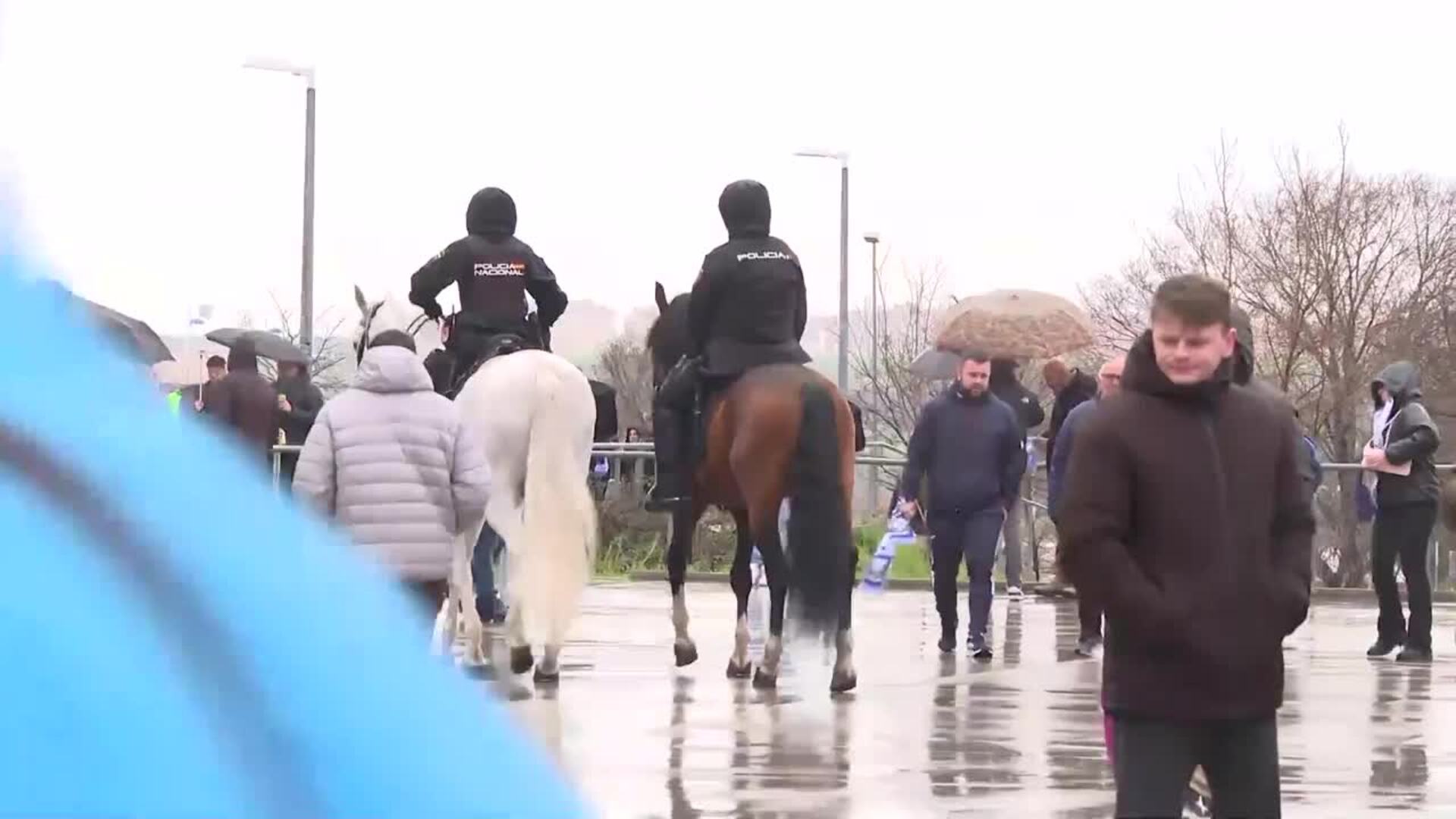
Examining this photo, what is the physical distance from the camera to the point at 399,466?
28.2 feet

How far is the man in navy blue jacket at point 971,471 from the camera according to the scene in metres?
13.0

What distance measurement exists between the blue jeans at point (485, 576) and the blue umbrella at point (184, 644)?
43.6ft

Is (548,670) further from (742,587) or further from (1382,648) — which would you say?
(1382,648)

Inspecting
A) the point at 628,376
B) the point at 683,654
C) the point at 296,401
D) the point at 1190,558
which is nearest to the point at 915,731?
the point at 683,654

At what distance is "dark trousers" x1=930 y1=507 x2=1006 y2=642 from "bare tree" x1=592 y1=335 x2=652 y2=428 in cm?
1364

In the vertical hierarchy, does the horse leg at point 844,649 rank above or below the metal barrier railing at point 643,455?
below

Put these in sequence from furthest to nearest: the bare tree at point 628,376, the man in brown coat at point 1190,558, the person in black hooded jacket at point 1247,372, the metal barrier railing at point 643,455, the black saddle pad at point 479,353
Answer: the bare tree at point 628,376, the metal barrier railing at point 643,455, the black saddle pad at point 479,353, the person in black hooded jacket at point 1247,372, the man in brown coat at point 1190,558

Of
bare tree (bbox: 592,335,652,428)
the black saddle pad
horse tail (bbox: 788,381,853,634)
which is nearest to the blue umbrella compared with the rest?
horse tail (bbox: 788,381,853,634)

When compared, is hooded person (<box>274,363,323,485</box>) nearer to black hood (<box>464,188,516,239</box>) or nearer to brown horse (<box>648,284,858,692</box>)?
black hood (<box>464,188,516,239</box>)

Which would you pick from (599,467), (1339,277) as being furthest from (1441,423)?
(599,467)

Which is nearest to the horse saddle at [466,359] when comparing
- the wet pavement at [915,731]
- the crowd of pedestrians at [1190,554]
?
the wet pavement at [915,731]

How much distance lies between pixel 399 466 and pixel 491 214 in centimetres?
253

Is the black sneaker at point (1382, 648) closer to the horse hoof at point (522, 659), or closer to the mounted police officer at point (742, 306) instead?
the mounted police officer at point (742, 306)

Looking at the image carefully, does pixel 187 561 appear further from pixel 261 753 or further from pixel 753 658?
pixel 753 658
